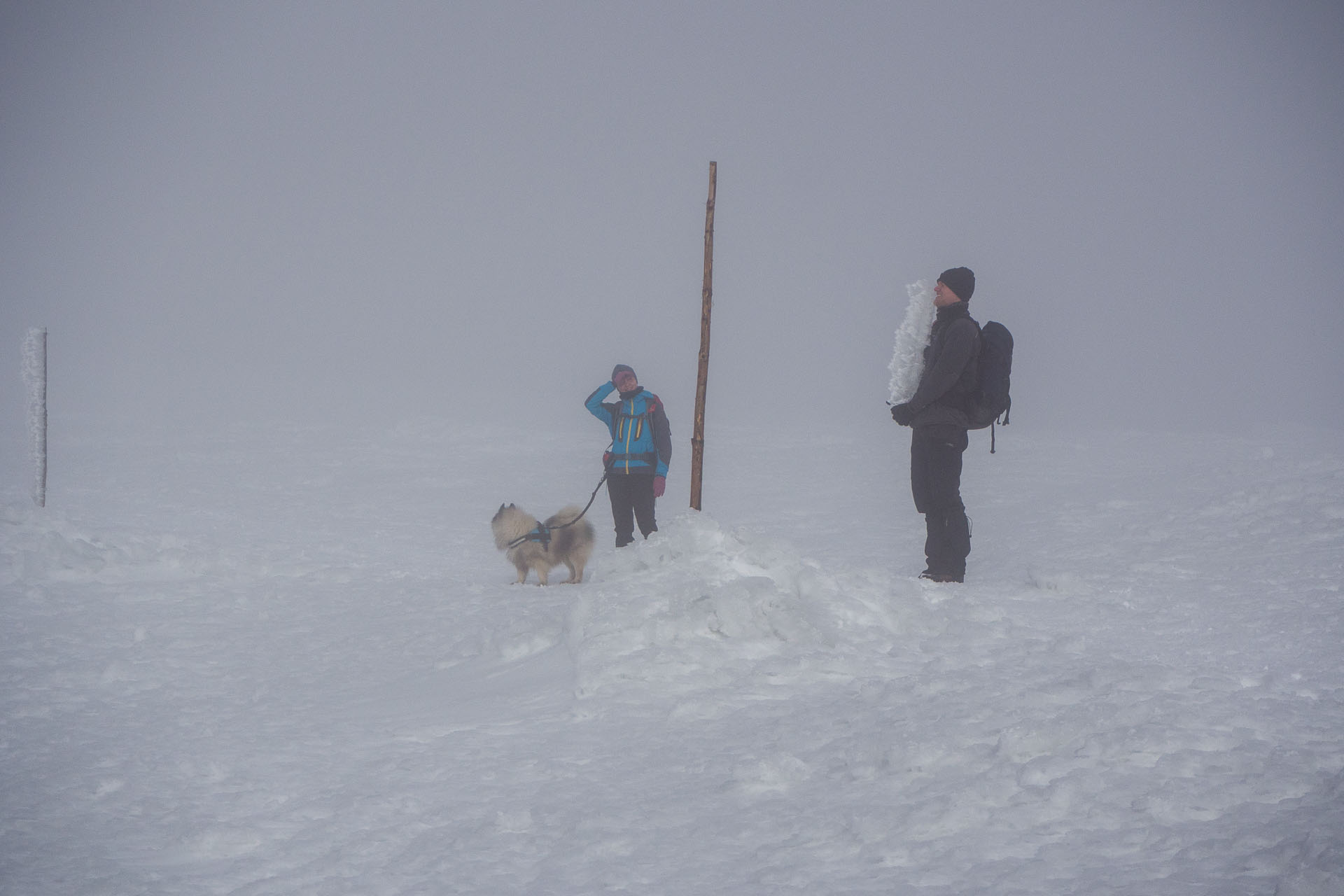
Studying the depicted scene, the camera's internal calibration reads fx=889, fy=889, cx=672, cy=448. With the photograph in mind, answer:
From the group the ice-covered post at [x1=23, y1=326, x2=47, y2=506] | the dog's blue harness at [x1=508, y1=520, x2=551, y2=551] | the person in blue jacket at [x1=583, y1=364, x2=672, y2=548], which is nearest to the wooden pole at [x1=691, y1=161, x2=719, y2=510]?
the person in blue jacket at [x1=583, y1=364, x2=672, y2=548]

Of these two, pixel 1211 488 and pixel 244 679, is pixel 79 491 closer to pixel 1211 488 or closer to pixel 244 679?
pixel 244 679

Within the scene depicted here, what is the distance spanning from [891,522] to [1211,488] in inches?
138

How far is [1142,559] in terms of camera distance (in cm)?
718

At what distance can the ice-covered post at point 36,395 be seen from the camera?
10.0 metres

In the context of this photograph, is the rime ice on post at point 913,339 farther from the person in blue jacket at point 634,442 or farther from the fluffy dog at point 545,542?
the fluffy dog at point 545,542

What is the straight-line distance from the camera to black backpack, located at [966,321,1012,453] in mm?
5762

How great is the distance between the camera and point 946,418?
5871 mm

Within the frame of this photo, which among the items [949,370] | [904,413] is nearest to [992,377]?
[949,370]

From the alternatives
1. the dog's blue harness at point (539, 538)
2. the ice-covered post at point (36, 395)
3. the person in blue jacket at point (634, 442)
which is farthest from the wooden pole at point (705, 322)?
the ice-covered post at point (36, 395)

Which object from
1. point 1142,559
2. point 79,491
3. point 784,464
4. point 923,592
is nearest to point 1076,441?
point 784,464

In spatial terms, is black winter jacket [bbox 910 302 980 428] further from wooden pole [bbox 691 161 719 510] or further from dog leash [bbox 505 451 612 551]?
dog leash [bbox 505 451 612 551]

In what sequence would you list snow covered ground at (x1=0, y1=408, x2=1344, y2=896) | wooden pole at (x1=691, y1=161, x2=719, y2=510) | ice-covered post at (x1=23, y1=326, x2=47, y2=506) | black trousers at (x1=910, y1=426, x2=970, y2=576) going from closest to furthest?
snow covered ground at (x1=0, y1=408, x2=1344, y2=896) < black trousers at (x1=910, y1=426, x2=970, y2=576) < wooden pole at (x1=691, y1=161, x2=719, y2=510) < ice-covered post at (x1=23, y1=326, x2=47, y2=506)

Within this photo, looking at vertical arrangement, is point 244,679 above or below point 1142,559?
below

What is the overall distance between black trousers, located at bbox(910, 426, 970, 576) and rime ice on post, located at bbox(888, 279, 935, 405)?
1.17 ft
